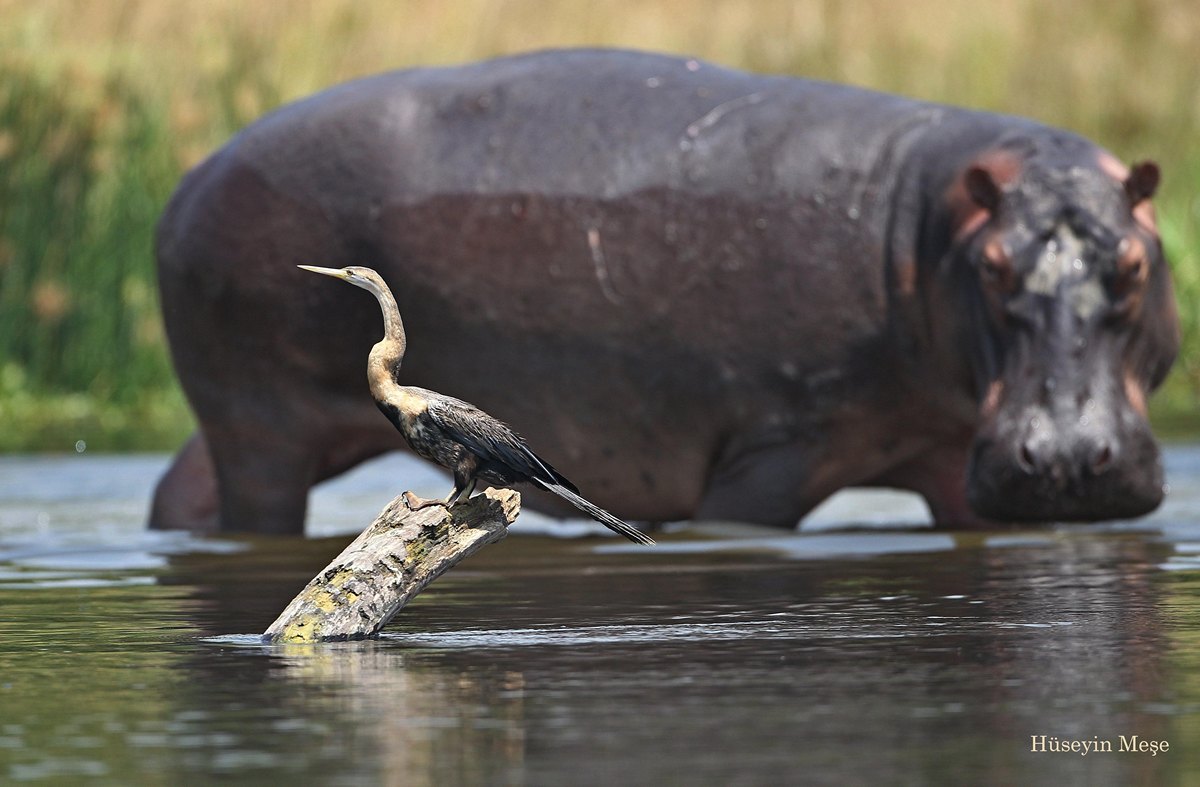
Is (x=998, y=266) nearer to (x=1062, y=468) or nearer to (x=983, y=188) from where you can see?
(x=983, y=188)

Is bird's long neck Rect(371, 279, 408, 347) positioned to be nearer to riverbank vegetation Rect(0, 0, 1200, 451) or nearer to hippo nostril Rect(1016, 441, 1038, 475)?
hippo nostril Rect(1016, 441, 1038, 475)

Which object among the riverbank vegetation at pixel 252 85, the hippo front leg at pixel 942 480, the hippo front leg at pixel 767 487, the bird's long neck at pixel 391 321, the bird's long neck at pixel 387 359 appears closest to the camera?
the bird's long neck at pixel 387 359

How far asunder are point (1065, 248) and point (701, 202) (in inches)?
44.1

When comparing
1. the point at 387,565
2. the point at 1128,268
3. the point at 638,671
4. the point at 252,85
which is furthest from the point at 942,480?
the point at 252,85

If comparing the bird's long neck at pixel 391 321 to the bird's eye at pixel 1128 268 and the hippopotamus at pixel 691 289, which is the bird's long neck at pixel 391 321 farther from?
the bird's eye at pixel 1128 268

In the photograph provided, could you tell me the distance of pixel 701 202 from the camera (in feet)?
25.6

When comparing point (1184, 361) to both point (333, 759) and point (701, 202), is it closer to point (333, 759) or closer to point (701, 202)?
point (701, 202)

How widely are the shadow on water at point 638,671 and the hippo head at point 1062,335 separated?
166 millimetres

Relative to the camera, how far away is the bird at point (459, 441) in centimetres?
505

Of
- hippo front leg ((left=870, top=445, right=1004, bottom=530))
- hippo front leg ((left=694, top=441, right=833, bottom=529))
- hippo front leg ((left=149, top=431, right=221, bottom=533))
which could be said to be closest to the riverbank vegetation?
hippo front leg ((left=149, top=431, right=221, bottom=533))

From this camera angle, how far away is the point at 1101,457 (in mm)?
6973

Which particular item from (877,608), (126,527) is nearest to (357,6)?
(126,527)

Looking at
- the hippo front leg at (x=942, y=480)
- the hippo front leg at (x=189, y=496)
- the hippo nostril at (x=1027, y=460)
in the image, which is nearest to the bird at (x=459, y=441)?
the hippo nostril at (x=1027, y=460)

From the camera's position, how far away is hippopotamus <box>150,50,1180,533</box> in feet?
23.5
